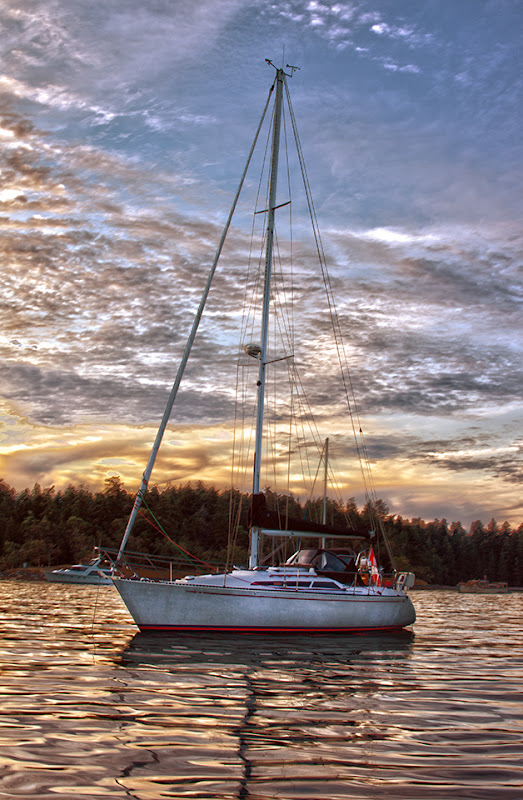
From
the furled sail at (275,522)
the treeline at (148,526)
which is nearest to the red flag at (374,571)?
the furled sail at (275,522)

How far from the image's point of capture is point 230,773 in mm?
7191

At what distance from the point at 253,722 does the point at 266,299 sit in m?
18.3

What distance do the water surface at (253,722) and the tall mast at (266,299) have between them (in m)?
4.84

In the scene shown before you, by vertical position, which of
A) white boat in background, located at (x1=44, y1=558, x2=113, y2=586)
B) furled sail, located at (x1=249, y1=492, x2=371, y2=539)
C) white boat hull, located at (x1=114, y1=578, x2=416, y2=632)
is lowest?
white boat in background, located at (x1=44, y1=558, x2=113, y2=586)

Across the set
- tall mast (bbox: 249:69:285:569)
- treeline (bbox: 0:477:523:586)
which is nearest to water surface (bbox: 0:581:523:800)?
tall mast (bbox: 249:69:285:569)

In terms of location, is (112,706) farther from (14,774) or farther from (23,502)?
(23,502)

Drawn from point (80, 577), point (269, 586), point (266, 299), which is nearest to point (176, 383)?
point (266, 299)

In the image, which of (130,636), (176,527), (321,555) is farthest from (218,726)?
(176,527)

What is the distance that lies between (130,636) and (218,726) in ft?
42.5

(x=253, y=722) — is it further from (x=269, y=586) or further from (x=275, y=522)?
(x=275, y=522)

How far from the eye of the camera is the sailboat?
20.6m

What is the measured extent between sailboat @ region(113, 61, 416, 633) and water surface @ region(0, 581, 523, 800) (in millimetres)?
1491

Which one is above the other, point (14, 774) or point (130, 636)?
point (14, 774)

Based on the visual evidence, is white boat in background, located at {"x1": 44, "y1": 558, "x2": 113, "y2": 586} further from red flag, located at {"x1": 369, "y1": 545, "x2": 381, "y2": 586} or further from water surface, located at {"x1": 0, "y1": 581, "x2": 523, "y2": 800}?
water surface, located at {"x1": 0, "y1": 581, "x2": 523, "y2": 800}
